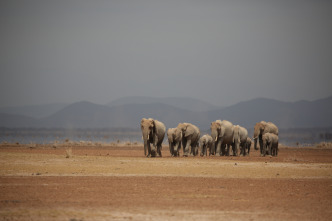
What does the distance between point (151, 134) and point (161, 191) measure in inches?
780

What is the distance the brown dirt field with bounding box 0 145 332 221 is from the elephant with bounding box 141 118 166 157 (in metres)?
7.09

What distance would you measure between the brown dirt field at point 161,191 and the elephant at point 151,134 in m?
7.09

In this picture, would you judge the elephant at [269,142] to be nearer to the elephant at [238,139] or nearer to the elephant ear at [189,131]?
the elephant at [238,139]

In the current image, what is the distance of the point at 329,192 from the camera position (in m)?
21.6

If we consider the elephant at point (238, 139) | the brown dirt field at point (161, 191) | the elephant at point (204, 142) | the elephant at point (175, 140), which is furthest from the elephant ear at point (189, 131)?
the brown dirt field at point (161, 191)

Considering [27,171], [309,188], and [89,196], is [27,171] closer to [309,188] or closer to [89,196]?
[89,196]

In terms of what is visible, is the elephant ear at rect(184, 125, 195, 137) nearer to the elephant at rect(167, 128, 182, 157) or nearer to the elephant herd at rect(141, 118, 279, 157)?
the elephant herd at rect(141, 118, 279, 157)

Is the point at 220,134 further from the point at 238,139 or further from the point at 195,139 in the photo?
the point at 238,139

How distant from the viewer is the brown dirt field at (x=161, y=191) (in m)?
16.2

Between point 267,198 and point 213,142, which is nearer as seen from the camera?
point 267,198

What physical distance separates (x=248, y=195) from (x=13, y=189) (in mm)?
7917

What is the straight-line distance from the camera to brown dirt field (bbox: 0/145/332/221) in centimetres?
1616

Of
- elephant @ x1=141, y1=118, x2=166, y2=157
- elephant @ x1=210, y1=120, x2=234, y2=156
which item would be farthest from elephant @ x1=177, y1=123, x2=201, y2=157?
elephant @ x1=141, y1=118, x2=166, y2=157

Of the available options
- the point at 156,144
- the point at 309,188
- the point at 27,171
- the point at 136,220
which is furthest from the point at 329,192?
the point at 156,144
